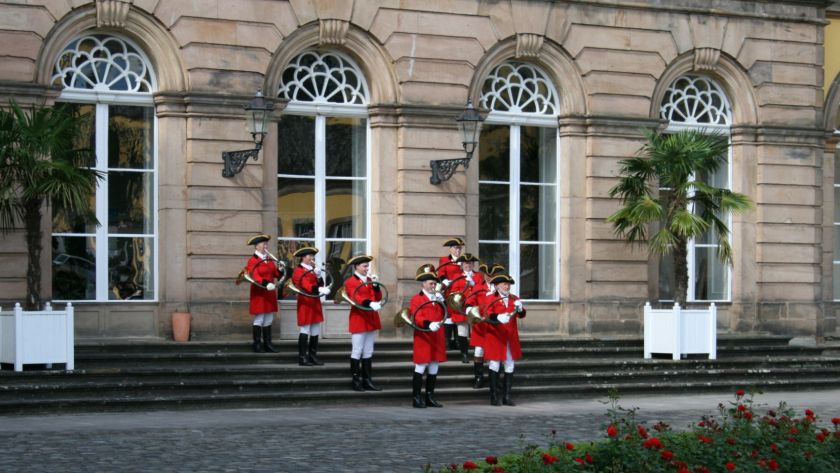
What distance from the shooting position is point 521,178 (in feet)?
77.5

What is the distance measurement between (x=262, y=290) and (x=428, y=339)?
9.31 feet

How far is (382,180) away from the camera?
870 inches

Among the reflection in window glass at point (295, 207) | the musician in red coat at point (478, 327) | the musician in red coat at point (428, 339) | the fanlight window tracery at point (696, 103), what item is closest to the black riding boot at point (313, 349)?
the musician in red coat at point (428, 339)

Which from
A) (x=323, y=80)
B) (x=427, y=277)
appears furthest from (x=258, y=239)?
(x=323, y=80)

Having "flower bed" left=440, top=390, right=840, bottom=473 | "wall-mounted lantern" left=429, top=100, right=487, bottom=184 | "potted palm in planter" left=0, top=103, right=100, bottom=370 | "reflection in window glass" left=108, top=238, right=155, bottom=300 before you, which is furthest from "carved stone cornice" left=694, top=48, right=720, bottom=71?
"flower bed" left=440, top=390, right=840, bottom=473

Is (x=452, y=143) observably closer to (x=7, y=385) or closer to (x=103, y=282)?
(x=103, y=282)

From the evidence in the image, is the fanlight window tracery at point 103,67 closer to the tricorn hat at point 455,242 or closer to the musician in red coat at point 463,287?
the tricorn hat at point 455,242

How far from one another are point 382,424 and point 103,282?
5.80m

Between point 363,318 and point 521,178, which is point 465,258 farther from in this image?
point 521,178

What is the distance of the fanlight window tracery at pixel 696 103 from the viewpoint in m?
24.8

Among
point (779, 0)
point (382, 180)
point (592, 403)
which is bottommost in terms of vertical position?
point (592, 403)

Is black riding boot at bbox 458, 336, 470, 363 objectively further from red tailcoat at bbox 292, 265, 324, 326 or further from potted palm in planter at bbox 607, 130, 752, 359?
potted palm in planter at bbox 607, 130, 752, 359

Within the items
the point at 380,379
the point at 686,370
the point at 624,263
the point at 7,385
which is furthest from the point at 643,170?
the point at 7,385

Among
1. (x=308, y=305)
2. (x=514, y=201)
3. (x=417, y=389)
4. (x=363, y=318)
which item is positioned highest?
(x=514, y=201)
